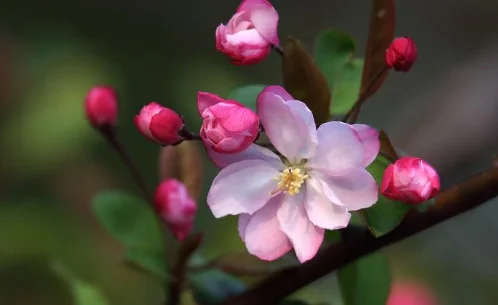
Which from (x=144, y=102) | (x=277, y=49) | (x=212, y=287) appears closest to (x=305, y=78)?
(x=277, y=49)

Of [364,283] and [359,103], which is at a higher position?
[359,103]

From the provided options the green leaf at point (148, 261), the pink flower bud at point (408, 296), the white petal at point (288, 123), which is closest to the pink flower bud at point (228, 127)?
the white petal at point (288, 123)

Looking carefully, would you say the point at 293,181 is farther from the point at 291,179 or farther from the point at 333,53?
the point at 333,53

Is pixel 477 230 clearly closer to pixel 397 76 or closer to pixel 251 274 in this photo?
pixel 397 76

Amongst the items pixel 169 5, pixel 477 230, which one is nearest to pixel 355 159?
pixel 477 230

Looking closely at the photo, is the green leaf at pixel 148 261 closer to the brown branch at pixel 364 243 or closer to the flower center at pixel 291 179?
the brown branch at pixel 364 243

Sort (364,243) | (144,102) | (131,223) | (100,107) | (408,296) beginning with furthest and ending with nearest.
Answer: (144,102) < (408,296) < (131,223) < (100,107) < (364,243)

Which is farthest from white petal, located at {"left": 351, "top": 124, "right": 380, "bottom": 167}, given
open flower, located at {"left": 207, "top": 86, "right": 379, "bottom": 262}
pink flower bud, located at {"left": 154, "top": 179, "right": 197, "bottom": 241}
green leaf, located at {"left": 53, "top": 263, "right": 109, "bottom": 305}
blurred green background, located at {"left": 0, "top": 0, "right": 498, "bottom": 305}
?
blurred green background, located at {"left": 0, "top": 0, "right": 498, "bottom": 305}
